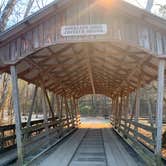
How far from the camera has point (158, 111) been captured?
678 centimetres

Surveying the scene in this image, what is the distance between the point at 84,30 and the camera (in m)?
6.93

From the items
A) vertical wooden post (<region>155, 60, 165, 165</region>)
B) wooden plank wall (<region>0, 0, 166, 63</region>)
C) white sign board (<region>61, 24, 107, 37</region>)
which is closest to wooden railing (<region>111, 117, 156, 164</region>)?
vertical wooden post (<region>155, 60, 165, 165</region>)

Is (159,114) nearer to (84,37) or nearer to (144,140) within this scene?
(144,140)

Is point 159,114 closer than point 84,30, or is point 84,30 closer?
point 159,114

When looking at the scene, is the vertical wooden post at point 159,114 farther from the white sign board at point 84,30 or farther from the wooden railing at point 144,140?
the white sign board at point 84,30

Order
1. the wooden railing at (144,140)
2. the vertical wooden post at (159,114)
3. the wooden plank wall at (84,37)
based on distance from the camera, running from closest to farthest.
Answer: the vertical wooden post at (159,114)
the wooden plank wall at (84,37)
the wooden railing at (144,140)

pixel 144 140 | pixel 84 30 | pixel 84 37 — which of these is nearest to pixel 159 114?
pixel 144 140

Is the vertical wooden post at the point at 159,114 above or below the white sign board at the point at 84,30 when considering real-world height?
below

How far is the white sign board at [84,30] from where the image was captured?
22.5 feet

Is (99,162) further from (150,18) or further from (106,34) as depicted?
(150,18)

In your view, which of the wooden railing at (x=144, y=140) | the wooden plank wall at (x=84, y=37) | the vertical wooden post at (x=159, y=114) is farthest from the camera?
the wooden railing at (x=144, y=140)

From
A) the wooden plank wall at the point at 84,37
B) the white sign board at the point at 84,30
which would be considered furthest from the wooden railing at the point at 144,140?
the white sign board at the point at 84,30

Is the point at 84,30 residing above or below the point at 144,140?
above

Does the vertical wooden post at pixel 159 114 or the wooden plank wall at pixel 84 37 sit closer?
the vertical wooden post at pixel 159 114
